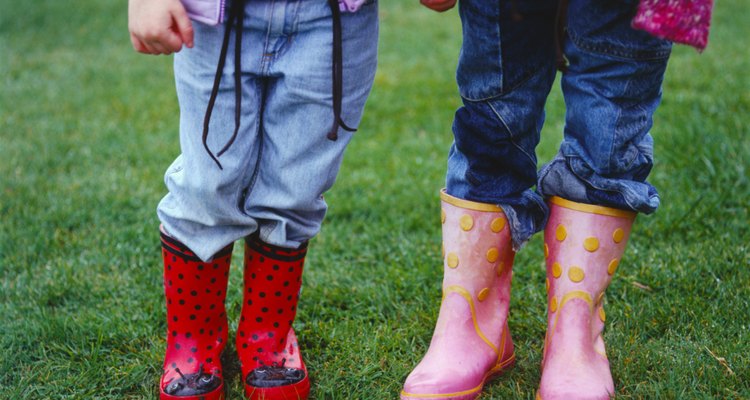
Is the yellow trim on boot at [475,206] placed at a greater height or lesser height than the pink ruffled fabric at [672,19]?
lesser

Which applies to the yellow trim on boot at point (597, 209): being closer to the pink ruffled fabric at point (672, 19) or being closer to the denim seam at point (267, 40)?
the pink ruffled fabric at point (672, 19)

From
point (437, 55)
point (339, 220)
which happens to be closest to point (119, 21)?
point (437, 55)

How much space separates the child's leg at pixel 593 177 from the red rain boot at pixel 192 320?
66 centimetres

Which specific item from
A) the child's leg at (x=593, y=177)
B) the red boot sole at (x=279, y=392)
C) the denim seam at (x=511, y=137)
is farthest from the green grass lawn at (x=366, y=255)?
the denim seam at (x=511, y=137)

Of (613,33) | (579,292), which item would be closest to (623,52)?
(613,33)

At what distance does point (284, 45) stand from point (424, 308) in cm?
86

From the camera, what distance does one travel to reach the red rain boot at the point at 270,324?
1.61 metres

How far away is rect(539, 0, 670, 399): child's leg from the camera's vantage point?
4.46 ft

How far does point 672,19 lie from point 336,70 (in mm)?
567

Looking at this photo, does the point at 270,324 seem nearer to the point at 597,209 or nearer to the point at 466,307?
the point at 466,307

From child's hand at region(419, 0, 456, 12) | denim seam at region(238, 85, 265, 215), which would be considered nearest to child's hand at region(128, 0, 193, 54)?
denim seam at region(238, 85, 265, 215)

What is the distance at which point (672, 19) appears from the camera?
121cm

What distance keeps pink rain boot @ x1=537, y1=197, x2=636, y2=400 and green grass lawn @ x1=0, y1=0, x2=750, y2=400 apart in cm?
12

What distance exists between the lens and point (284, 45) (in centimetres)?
143
